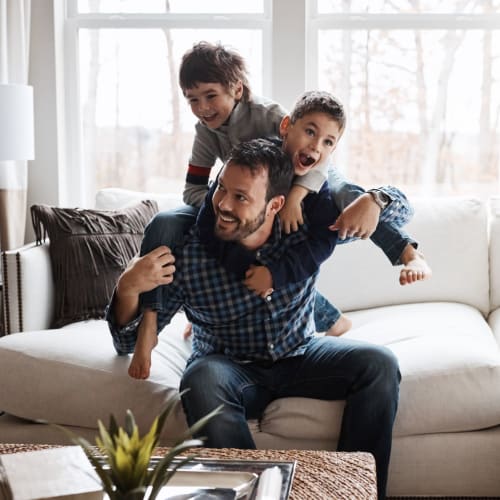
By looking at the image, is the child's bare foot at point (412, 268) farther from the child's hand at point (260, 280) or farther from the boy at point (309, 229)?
the child's hand at point (260, 280)

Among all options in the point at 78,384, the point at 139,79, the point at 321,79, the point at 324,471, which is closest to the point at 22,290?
the point at 78,384

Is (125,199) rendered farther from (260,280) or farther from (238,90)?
(260,280)

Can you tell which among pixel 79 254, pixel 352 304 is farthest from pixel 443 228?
pixel 79 254

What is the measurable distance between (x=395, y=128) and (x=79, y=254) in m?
1.60

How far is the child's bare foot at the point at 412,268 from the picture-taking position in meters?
2.19

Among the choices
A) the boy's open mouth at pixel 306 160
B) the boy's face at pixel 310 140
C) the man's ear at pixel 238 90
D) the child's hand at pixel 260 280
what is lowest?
the child's hand at pixel 260 280

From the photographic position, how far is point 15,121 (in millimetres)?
3166

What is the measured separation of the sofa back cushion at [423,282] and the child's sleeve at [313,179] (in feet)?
2.95

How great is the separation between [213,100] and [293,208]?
360 mm

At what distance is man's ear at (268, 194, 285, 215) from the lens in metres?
2.19

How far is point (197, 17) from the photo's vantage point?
3783mm

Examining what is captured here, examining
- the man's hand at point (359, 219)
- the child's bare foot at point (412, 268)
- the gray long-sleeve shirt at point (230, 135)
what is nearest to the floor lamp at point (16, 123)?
the gray long-sleeve shirt at point (230, 135)

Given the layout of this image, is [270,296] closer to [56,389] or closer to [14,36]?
[56,389]

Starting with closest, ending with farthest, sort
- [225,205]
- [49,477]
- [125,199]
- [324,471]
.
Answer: [49,477] < [324,471] < [225,205] < [125,199]
